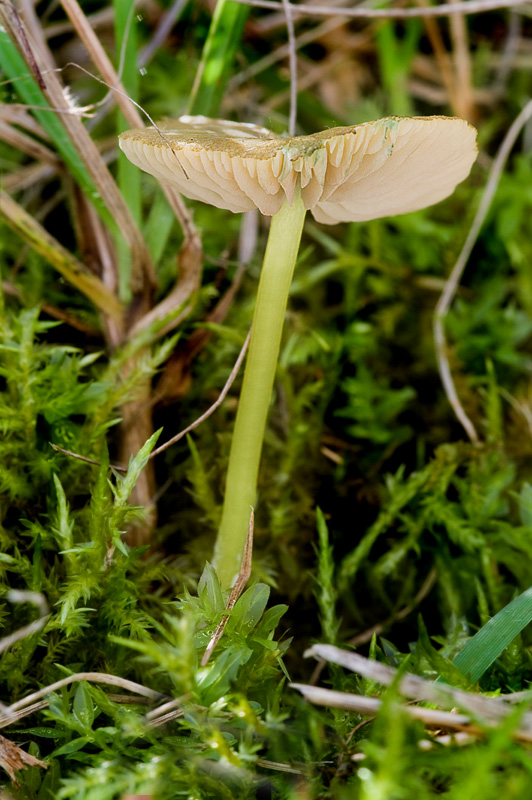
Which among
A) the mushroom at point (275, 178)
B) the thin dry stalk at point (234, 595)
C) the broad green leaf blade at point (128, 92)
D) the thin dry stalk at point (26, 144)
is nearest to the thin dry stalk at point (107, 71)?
the broad green leaf blade at point (128, 92)

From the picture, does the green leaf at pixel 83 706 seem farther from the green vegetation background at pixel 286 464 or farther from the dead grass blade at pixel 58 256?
the dead grass blade at pixel 58 256

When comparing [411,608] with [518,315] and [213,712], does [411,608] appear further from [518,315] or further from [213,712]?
[518,315]

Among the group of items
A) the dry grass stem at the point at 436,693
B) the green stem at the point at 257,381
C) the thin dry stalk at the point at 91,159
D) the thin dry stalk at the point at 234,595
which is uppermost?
the thin dry stalk at the point at 91,159

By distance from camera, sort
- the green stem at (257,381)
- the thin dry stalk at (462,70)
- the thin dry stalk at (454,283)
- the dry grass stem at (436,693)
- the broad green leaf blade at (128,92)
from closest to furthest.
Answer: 1. the dry grass stem at (436,693)
2. the green stem at (257,381)
3. the broad green leaf blade at (128,92)
4. the thin dry stalk at (454,283)
5. the thin dry stalk at (462,70)

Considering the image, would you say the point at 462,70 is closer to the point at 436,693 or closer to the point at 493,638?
the point at 493,638

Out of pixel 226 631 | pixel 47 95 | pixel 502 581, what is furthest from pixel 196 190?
pixel 502 581

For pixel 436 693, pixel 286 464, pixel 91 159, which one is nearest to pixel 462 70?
pixel 91 159
